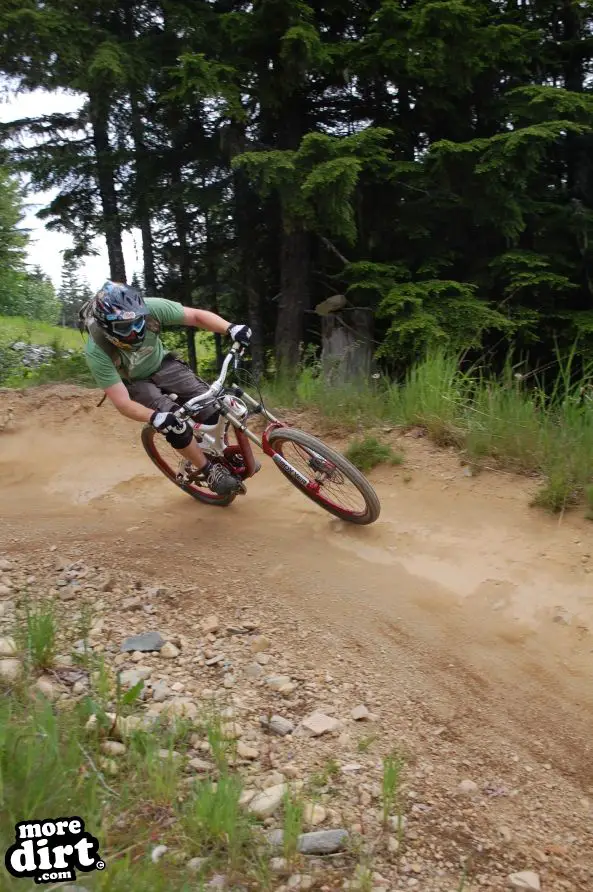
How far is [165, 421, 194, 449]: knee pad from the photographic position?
4277mm

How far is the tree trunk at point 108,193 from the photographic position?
966 centimetres

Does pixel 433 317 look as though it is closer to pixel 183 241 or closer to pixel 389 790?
pixel 183 241

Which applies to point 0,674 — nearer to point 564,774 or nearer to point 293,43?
point 564,774

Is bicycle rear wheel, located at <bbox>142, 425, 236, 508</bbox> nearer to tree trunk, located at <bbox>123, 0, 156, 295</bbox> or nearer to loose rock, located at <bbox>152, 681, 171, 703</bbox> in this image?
loose rock, located at <bbox>152, 681, 171, 703</bbox>

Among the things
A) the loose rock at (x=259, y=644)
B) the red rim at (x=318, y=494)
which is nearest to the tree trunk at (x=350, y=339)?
the red rim at (x=318, y=494)

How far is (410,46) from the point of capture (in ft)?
24.9

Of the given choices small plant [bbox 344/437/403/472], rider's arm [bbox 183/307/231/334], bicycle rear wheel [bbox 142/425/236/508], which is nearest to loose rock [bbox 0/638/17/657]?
bicycle rear wheel [bbox 142/425/236/508]

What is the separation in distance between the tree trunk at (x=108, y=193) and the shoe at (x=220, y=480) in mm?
6524

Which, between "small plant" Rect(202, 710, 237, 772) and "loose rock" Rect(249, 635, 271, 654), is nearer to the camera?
"small plant" Rect(202, 710, 237, 772)

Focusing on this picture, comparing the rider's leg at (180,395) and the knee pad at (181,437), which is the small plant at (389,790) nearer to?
the knee pad at (181,437)

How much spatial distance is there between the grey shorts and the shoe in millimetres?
398

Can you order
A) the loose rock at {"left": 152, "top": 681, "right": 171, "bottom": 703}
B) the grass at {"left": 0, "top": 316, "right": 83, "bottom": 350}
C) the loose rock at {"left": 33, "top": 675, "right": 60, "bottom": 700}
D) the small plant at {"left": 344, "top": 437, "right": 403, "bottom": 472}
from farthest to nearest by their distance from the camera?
the grass at {"left": 0, "top": 316, "right": 83, "bottom": 350}
the small plant at {"left": 344, "top": 437, "right": 403, "bottom": 472}
the loose rock at {"left": 152, "top": 681, "right": 171, "bottom": 703}
the loose rock at {"left": 33, "top": 675, "right": 60, "bottom": 700}

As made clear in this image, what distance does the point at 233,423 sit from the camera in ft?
14.9

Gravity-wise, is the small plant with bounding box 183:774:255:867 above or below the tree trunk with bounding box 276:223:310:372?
below
